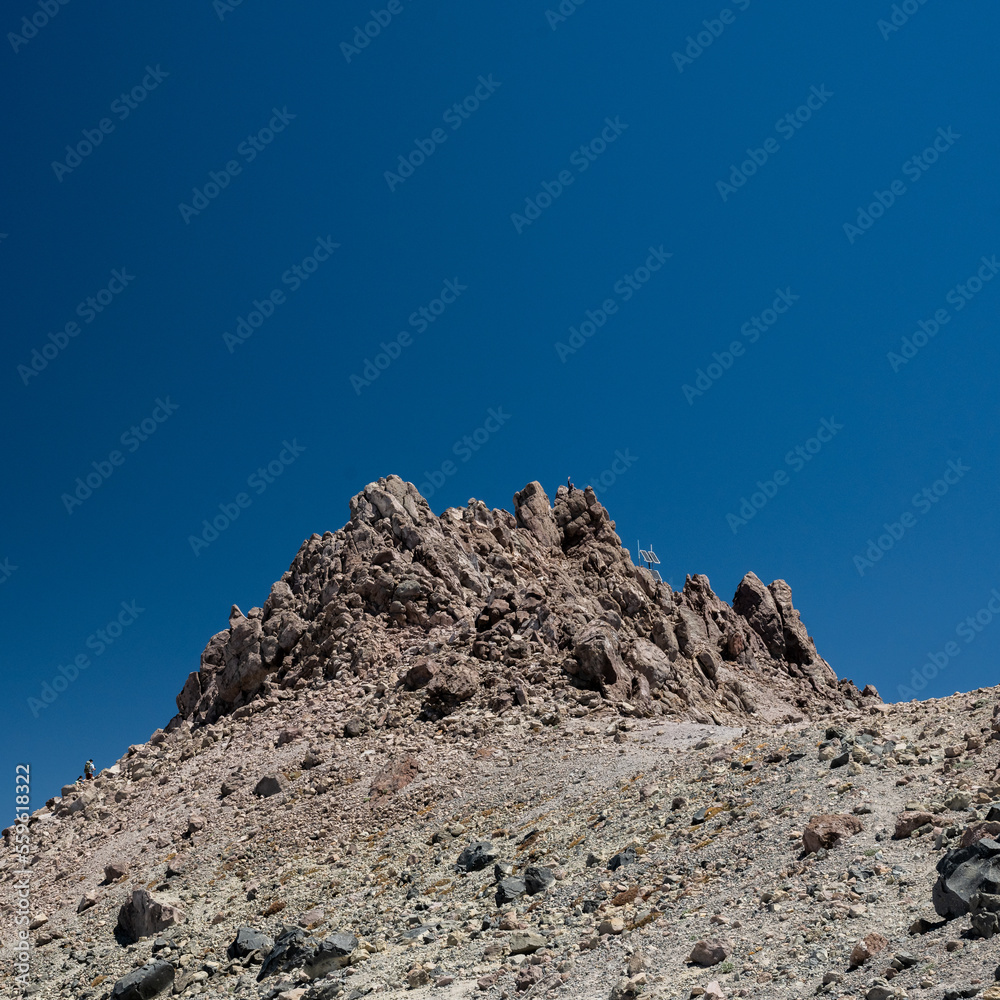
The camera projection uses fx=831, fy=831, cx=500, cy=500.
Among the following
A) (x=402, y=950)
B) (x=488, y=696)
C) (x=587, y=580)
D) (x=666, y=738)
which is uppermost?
(x=587, y=580)

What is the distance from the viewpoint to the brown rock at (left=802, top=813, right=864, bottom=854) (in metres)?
14.8

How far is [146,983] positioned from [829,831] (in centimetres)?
1621

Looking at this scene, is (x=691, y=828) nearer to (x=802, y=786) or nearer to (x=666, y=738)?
(x=802, y=786)

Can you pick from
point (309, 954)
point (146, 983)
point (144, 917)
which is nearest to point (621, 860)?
point (309, 954)

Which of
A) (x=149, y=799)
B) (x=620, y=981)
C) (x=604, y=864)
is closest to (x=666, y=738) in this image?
(x=604, y=864)

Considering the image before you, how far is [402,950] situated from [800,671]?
52431mm

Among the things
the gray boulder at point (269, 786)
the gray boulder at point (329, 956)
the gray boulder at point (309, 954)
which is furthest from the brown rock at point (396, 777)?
the gray boulder at point (329, 956)

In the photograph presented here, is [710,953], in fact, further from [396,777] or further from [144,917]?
[144,917]

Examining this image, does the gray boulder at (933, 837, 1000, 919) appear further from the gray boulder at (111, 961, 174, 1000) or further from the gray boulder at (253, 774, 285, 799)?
the gray boulder at (253, 774, 285, 799)

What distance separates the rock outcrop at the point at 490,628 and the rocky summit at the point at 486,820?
182mm

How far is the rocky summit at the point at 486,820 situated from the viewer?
12.7 metres

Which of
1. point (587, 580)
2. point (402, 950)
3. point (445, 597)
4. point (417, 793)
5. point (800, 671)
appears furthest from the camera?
point (800, 671)

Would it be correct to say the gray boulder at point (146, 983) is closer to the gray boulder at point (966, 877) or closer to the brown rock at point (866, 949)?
the brown rock at point (866, 949)

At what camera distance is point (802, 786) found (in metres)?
18.7
